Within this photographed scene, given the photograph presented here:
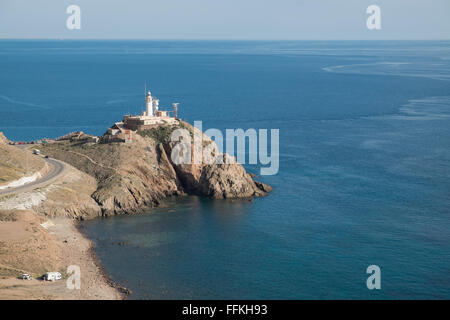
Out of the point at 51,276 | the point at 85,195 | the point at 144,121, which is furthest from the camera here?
the point at 144,121

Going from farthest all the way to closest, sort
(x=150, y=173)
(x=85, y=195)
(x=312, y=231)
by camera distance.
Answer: (x=150, y=173) → (x=85, y=195) → (x=312, y=231)

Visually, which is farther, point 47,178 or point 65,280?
point 47,178

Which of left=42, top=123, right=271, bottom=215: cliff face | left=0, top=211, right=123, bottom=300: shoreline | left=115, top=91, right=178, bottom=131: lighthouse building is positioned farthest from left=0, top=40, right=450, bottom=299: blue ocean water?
left=115, top=91, right=178, bottom=131: lighthouse building

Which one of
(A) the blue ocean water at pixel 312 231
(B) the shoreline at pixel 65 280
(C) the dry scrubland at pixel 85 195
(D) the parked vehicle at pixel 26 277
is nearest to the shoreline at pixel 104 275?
(B) the shoreline at pixel 65 280

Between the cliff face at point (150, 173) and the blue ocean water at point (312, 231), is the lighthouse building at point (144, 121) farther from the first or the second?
the blue ocean water at point (312, 231)

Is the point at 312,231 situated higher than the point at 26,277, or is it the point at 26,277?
the point at 26,277

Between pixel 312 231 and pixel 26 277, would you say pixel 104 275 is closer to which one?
pixel 26 277

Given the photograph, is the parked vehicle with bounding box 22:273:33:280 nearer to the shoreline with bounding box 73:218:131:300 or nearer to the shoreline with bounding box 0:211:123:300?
the shoreline with bounding box 0:211:123:300

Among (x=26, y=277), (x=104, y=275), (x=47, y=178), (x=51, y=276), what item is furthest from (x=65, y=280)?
(x=47, y=178)

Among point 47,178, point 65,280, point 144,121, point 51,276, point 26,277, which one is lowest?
point 65,280
